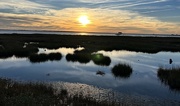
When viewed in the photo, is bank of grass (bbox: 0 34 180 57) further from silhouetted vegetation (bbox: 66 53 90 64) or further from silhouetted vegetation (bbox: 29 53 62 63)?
silhouetted vegetation (bbox: 66 53 90 64)

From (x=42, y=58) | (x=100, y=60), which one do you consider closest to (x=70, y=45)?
(x=42, y=58)

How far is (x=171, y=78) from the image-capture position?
24328 millimetres

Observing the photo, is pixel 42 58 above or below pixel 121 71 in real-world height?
above

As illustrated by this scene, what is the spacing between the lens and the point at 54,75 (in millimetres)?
26609

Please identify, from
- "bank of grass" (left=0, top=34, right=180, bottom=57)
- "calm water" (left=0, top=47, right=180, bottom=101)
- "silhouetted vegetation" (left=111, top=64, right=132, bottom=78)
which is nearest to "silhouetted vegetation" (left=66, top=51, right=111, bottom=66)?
"calm water" (left=0, top=47, right=180, bottom=101)

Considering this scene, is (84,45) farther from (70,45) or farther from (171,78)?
(171,78)

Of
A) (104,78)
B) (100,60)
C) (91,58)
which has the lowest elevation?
(104,78)

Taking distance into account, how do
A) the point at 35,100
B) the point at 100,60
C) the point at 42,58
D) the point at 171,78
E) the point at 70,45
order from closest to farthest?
the point at 35,100, the point at 171,78, the point at 100,60, the point at 42,58, the point at 70,45

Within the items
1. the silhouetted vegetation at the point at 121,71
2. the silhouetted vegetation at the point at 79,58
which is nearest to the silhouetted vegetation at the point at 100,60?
the silhouetted vegetation at the point at 79,58

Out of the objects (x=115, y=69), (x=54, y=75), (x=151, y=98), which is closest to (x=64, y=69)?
(x=54, y=75)

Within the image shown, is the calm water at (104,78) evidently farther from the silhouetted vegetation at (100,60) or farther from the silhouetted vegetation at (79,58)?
the silhouetted vegetation at (79,58)

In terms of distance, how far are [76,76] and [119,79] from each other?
15.6 feet

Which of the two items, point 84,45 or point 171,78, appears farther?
point 84,45

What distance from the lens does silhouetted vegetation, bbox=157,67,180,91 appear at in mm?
22620
